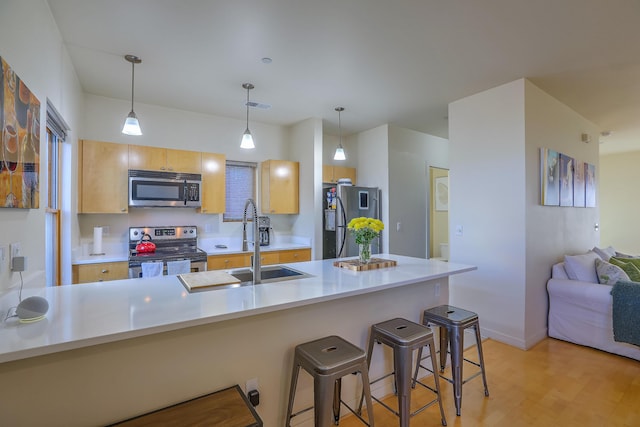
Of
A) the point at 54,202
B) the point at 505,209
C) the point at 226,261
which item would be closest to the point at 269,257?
the point at 226,261

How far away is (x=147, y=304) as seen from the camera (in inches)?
58.1

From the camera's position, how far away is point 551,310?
11.1 ft

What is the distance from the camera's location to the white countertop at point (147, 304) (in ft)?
3.60

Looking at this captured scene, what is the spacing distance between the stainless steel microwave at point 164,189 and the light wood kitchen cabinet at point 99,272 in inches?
27.8

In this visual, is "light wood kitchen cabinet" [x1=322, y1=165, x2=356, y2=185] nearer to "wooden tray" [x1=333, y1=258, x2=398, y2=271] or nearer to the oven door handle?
the oven door handle

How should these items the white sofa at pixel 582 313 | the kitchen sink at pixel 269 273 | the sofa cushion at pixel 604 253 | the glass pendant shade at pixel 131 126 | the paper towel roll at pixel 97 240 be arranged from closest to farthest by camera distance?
1. the kitchen sink at pixel 269 273
2. the glass pendant shade at pixel 131 126
3. the white sofa at pixel 582 313
4. the paper towel roll at pixel 97 240
5. the sofa cushion at pixel 604 253

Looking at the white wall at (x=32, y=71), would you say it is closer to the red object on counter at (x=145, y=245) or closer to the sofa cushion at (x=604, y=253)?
the red object on counter at (x=145, y=245)

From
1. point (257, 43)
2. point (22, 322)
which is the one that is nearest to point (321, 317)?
point (22, 322)

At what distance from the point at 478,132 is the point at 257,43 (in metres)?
2.52

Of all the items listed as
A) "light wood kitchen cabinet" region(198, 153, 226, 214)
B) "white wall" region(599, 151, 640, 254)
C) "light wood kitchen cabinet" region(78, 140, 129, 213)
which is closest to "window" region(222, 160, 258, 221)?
"light wood kitchen cabinet" region(198, 153, 226, 214)

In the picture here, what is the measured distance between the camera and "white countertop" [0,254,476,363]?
1097 millimetres

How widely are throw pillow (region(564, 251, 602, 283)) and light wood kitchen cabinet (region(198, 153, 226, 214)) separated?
4189 mm

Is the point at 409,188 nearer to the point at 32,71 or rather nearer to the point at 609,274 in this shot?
the point at 609,274

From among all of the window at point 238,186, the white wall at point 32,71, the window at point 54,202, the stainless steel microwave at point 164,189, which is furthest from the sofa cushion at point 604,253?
the window at point 54,202
